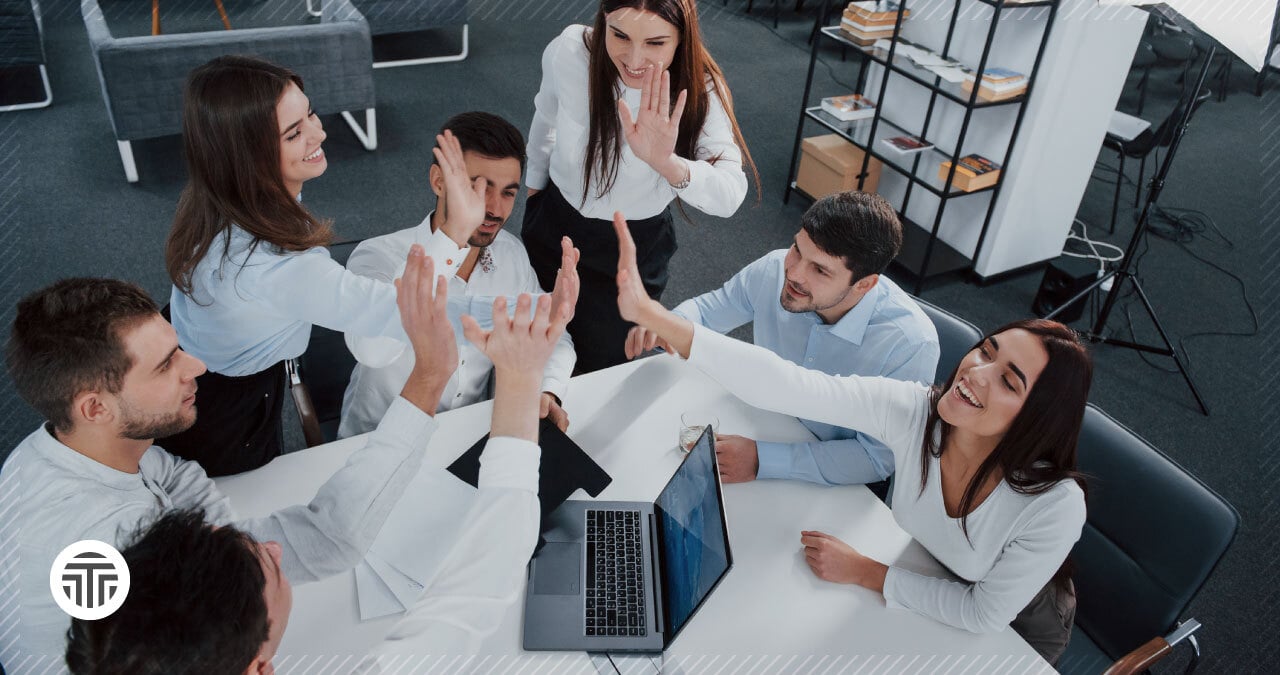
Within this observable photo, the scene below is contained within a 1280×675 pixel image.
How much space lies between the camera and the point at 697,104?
226cm

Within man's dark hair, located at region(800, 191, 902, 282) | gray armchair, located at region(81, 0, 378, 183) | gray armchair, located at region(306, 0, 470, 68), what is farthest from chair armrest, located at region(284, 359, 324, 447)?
gray armchair, located at region(306, 0, 470, 68)

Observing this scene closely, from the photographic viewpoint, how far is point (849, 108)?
429 centimetres

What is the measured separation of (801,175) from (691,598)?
3608mm

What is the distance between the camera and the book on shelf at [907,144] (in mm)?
4020

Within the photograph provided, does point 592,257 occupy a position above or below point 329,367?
above

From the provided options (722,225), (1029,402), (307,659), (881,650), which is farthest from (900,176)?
(307,659)

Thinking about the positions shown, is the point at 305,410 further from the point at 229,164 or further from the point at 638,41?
the point at 638,41

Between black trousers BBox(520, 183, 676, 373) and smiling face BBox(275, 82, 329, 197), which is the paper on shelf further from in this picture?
smiling face BBox(275, 82, 329, 197)

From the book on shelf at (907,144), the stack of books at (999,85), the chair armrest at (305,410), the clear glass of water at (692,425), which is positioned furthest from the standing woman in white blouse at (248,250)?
the book on shelf at (907,144)

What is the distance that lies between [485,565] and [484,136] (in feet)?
4.19

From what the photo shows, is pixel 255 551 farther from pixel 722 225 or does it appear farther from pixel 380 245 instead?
pixel 722 225

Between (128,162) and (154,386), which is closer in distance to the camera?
(154,386)

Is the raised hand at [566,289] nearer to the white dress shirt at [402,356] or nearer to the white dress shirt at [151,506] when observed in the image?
the white dress shirt at [151,506]

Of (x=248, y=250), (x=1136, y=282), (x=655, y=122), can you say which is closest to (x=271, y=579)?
(x=248, y=250)
